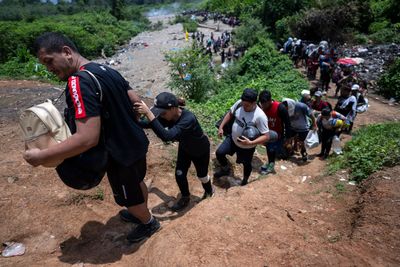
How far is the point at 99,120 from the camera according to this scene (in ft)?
7.41

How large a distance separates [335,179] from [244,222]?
2030 mm

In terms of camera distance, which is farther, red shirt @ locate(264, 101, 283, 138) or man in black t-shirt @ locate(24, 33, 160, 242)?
red shirt @ locate(264, 101, 283, 138)

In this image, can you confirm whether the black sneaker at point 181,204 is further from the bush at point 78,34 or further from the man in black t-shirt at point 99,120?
the bush at point 78,34

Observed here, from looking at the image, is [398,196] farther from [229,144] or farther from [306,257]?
[229,144]

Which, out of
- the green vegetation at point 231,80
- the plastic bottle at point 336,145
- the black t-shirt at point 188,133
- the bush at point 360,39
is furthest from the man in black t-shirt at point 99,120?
the bush at point 360,39

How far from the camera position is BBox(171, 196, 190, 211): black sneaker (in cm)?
395

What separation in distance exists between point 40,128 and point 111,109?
512 millimetres

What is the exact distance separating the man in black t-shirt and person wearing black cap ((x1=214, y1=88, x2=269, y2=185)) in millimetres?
1614

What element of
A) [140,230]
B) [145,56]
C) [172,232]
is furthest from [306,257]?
[145,56]

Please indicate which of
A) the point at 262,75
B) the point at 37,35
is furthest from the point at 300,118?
the point at 37,35

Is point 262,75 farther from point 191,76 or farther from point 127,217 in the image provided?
point 127,217

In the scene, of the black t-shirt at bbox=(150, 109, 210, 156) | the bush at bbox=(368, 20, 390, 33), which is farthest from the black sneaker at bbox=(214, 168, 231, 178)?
the bush at bbox=(368, 20, 390, 33)

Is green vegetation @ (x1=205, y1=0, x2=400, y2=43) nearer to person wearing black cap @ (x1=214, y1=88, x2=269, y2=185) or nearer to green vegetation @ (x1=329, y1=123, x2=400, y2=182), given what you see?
green vegetation @ (x1=329, y1=123, x2=400, y2=182)

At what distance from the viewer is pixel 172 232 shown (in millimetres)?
2934
